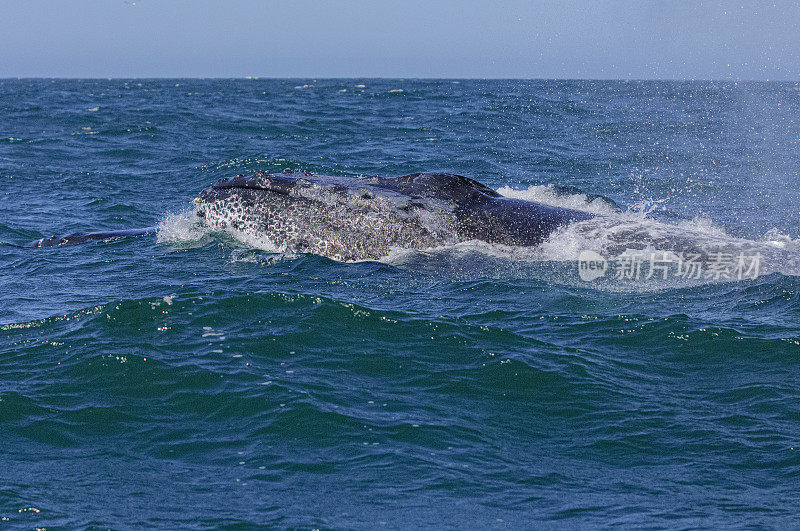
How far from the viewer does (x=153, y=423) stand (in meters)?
6.12

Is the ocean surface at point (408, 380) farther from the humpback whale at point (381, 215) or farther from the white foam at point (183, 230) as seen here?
the humpback whale at point (381, 215)

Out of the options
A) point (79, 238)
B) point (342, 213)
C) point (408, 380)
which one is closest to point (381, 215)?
point (342, 213)

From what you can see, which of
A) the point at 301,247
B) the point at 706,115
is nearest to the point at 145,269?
the point at 301,247

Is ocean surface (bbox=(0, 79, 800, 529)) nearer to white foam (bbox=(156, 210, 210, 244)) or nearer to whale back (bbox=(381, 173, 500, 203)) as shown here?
white foam (bbox=(156, 210, 210, 244))

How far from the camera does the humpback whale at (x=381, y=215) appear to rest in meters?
10.2

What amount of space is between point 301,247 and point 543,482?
6014mm

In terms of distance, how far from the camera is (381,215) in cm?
1043

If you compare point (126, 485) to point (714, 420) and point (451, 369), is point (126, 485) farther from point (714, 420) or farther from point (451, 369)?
point (714, 420)

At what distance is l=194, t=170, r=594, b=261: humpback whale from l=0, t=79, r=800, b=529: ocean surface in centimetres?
26

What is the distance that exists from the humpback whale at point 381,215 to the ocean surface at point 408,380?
10.3 inches

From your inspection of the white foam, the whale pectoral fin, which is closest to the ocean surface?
the white foam

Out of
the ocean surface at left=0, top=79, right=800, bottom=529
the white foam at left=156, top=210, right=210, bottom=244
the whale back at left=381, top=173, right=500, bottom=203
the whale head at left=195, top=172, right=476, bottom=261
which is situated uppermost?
the whale back at left=381, top=173, right=500, bottom=203

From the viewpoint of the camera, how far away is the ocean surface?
201 inches

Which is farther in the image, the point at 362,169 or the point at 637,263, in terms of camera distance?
the point at 362,169
